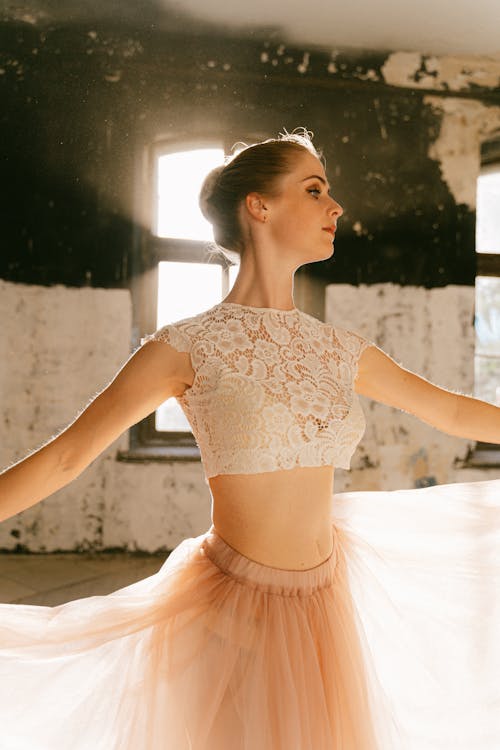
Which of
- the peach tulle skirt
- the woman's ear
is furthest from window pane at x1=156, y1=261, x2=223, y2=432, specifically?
the peach tulle skirt

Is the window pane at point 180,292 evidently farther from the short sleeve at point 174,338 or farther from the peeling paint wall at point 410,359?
the short sleeve at point 174,338

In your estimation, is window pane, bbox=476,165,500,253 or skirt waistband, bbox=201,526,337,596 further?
window pane, bbox=476,165,500,253

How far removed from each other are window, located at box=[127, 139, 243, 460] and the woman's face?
3.40 m

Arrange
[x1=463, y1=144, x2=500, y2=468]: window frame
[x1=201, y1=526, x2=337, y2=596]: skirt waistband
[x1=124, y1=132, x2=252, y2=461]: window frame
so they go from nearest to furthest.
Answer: [x1=201, y1=526, x2=337, y2=596]: skirt waistband
[x1=124, y1=132, x2=252, y2=461]: window frame
[x1=463, y1=144, x2=500, y2=468]: window frame

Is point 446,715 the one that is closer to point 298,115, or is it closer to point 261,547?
point 261,547

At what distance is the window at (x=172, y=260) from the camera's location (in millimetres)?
4828

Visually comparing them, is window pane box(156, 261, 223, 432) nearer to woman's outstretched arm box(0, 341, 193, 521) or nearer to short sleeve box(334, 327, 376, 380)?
short sleeve box(334, 327, 376, 380)

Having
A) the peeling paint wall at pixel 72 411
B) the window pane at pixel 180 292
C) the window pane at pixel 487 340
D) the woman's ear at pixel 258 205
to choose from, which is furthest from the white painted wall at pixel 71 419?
the woman's ear at pixel 258 205

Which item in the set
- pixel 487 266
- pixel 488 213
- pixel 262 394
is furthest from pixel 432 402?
pixel 488 213

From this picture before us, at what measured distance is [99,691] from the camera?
114cm

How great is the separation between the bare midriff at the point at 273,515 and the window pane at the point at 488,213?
4630 millimetres

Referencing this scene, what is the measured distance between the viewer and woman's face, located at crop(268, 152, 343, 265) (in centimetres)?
136

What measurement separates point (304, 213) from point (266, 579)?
774 millimetres

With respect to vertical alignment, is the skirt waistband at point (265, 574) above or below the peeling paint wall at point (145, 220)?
below
